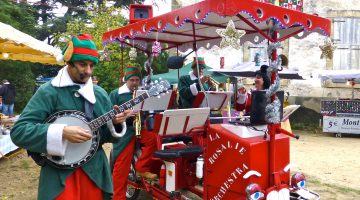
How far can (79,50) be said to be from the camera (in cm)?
265

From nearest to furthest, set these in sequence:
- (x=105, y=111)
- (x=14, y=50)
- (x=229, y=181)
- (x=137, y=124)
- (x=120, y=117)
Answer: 1. (x=120, y=117)
2. (x=105, y=111)
3. (x=229, y=181)
4. (x=137, y=124)
5. (x=14, y=50)

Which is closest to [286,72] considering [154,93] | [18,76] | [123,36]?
[123,36]

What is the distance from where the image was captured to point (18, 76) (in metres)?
19.4

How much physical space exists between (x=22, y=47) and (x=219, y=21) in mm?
5299

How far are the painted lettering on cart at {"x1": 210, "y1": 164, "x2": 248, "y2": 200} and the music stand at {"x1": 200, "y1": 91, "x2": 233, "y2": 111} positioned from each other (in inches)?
59.1

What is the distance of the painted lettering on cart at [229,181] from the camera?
3.75 m

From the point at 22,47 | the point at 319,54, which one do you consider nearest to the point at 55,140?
the point at 22,47

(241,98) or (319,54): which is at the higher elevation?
(319,54)

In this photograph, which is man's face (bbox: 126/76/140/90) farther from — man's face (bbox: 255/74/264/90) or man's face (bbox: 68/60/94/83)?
man's face (bbox: 68/60/94/83)

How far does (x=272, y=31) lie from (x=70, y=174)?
2428 mm

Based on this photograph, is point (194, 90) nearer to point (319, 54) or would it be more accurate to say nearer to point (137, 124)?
point (137, 124)

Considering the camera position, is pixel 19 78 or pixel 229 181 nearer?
pixel 229 181

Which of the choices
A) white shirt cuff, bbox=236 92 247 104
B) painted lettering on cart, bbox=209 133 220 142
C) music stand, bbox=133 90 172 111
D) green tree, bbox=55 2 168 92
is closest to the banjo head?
painted lettering on cart, bbox=209 133 220 142

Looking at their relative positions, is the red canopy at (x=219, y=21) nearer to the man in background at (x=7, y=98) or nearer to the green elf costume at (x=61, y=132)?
the green elf costume at (x=61, y=132)
